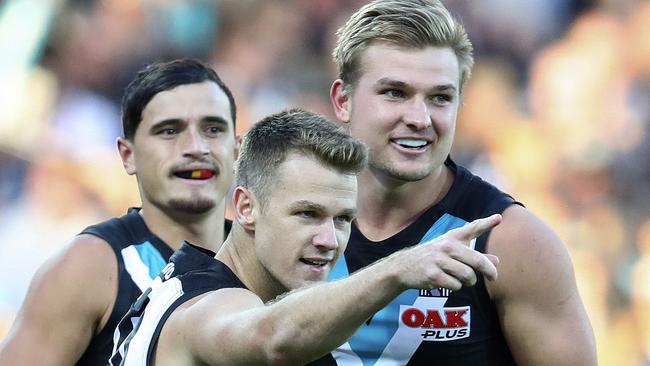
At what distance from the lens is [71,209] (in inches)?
337

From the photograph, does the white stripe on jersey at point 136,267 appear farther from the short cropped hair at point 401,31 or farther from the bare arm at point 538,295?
the bare arm at point 538,295

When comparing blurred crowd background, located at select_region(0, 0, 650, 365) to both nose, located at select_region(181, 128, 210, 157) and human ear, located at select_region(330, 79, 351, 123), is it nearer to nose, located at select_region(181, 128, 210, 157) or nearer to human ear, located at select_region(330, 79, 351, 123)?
nose, located at select_region(181, 128, 210, 157)

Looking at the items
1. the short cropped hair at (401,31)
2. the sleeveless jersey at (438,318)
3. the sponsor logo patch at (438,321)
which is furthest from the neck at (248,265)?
the short cropped hair at (401,31)

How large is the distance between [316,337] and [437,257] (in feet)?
1.30

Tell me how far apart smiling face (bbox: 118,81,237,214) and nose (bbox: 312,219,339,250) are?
65.1 inches

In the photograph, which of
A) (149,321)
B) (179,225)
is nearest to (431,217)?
(179,225)

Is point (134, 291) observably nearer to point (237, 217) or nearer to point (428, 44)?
point (237, 217)

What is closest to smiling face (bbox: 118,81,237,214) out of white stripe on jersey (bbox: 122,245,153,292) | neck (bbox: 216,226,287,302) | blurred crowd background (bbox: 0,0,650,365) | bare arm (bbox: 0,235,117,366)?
white stripe on jersey (bbox: 122,245,153,292)

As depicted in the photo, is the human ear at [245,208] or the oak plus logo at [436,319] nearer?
the human ear at [245,208]

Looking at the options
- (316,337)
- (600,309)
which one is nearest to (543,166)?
(600,309)

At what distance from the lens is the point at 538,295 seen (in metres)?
4.05

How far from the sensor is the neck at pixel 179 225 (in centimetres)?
504

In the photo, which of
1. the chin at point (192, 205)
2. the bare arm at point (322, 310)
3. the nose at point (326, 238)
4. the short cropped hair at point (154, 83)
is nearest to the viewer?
the bare arm at point (322, 310)

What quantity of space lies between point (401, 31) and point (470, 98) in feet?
15.9
